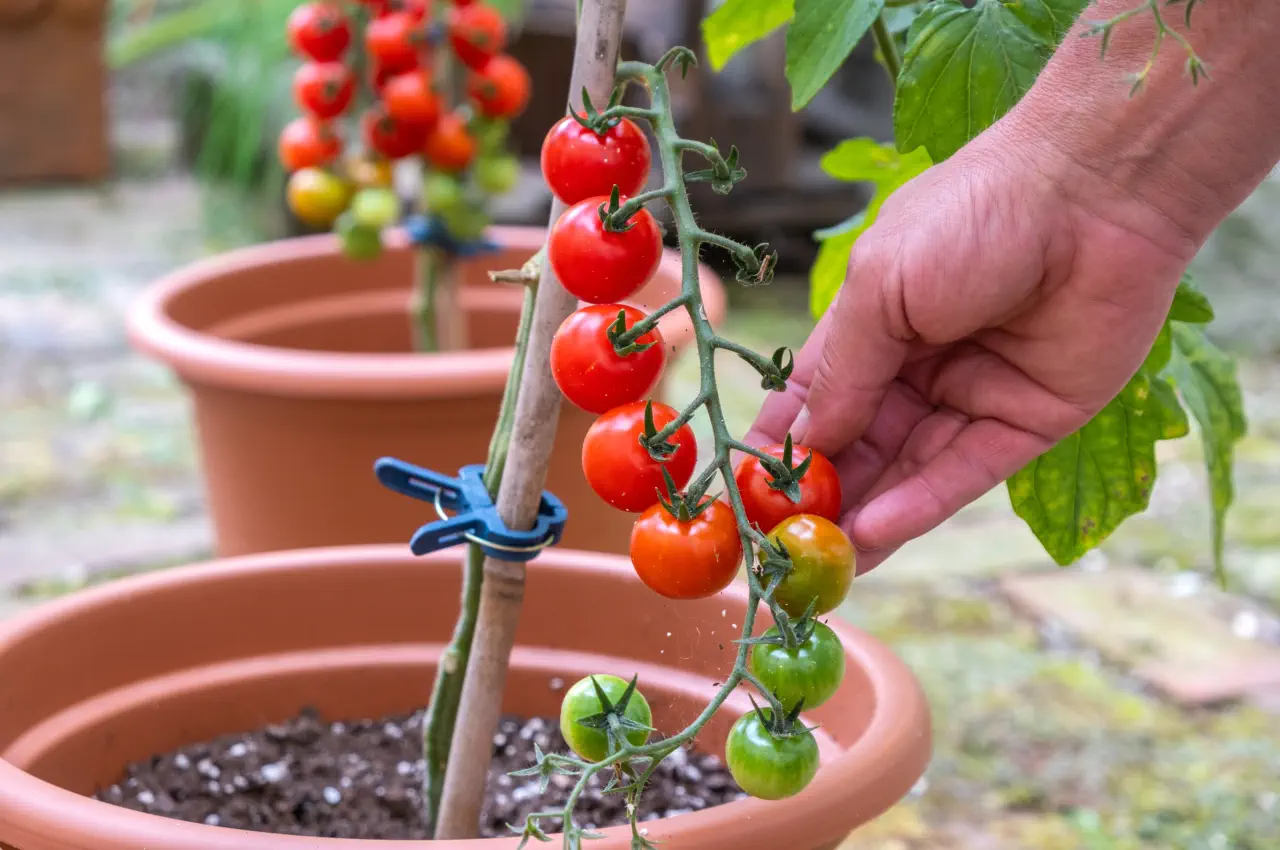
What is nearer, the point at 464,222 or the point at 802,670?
the point at 802,670

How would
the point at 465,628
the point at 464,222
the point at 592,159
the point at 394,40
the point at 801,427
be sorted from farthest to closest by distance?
the point at 464,222
the point at 394,40
the point at 465,628
the point at 801,427
the point at 592,159

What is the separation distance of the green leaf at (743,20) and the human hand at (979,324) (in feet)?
0.58

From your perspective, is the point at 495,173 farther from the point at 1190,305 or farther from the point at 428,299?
the point at 1190,305

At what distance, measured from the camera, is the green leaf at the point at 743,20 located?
849 mm

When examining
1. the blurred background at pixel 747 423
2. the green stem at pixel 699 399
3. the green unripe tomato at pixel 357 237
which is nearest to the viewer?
the green stem at pixel 699 399

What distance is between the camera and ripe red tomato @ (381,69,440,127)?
154cm

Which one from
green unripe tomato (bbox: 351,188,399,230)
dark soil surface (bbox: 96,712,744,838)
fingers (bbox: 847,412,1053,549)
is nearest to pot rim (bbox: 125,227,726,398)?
green unripe tomato (bbox: 351,188,399,230)

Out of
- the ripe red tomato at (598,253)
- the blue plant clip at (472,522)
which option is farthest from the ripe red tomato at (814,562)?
the blue plant clip at (472,522)

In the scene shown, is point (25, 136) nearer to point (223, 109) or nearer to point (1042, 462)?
point (223, 109)

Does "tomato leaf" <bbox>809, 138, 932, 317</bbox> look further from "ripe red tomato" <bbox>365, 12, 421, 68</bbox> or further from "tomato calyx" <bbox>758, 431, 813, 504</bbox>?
"ripe red tomato" <bbox>365, 12, 421, 68</bbox>

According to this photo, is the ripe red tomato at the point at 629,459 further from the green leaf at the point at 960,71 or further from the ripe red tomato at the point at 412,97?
the ripe red tomato at the point at 412,97

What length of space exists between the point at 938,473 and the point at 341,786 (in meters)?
0.49

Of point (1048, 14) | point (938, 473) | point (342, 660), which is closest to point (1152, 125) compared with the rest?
point (1048, 14)

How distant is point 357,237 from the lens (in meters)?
1.62
